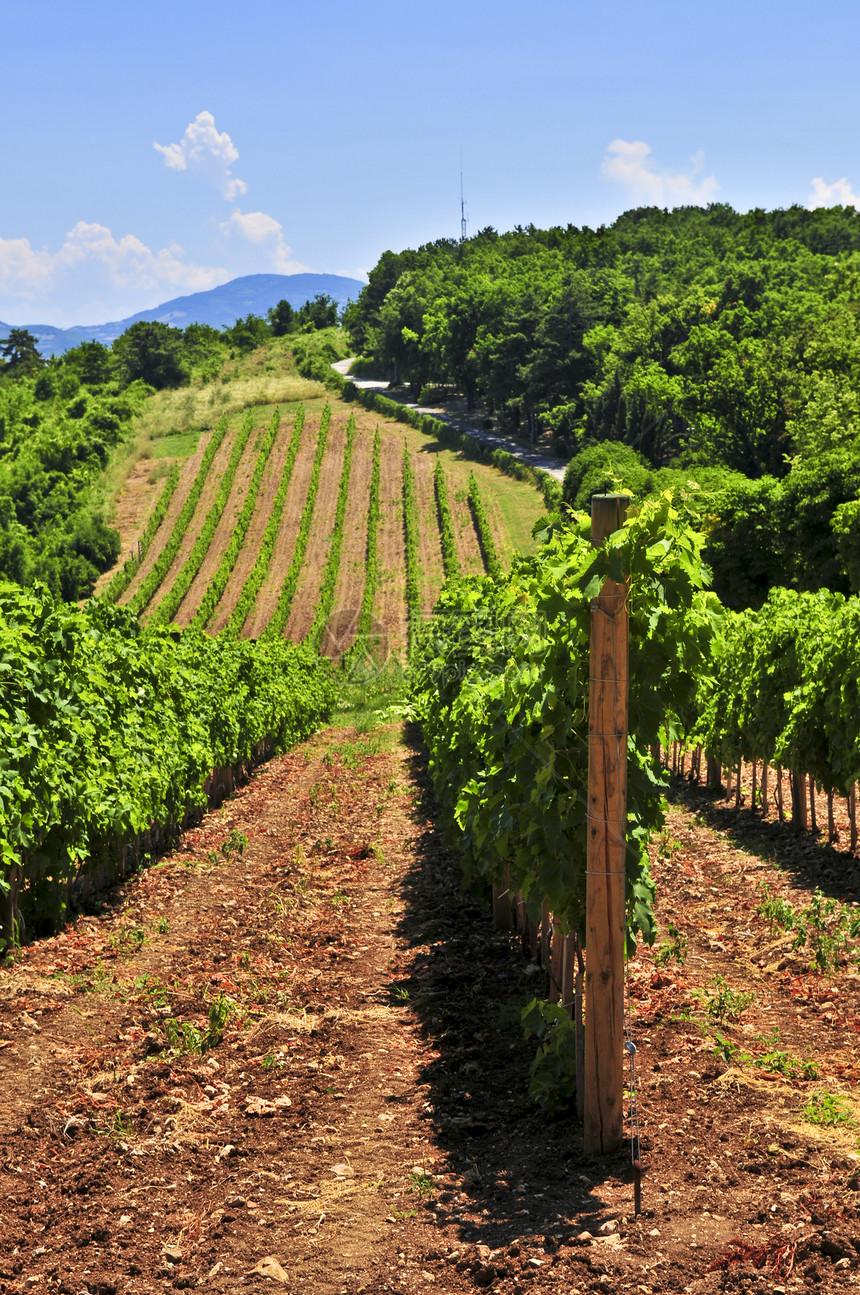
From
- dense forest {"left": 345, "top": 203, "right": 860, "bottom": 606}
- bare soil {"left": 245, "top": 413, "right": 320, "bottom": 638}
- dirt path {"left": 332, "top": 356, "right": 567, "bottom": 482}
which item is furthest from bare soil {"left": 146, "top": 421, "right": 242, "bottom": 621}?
dense forest {"left": 345, "top": 203, "right": 860, "bottom": 606}

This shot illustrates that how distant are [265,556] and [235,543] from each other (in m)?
3.28

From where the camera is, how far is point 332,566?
65500 millimetres

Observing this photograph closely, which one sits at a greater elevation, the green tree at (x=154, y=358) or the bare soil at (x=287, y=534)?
the green tree at (x=154, y=358)

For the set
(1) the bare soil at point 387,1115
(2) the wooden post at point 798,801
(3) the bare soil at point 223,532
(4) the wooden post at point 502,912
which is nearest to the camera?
(1) the bare soil at point 387,1115

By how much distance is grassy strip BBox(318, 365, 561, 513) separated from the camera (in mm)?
71000

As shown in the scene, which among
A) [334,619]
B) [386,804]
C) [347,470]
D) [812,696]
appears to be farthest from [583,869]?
[347,470]

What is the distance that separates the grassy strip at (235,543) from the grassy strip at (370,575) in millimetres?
8932

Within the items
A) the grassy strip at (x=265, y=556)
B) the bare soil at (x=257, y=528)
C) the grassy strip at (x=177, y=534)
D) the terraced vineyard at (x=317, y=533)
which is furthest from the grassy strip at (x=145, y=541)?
the grassy strip at (x=265, y=556)

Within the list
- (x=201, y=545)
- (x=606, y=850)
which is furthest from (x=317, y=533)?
(x=606, y=850)

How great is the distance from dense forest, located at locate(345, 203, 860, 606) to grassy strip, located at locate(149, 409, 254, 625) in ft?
77.6

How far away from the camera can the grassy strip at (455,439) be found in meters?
71.0

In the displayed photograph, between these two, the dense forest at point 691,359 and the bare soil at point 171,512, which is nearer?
the dense forest at point 691,359

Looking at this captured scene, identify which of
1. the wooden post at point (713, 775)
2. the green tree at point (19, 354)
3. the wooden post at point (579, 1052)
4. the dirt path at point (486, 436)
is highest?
the green tree at point (19, 354)

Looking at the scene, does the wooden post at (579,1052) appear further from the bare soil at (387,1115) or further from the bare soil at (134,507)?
the bare soil at (134,507)
